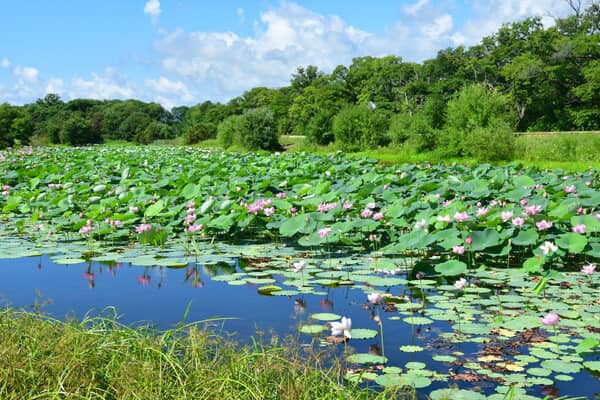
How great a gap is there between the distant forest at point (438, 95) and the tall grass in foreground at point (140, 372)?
1708cm

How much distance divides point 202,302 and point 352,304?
0.96 m

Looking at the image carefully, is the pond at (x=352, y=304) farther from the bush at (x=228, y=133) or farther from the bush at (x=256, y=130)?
the bush at (x=228, y=133)

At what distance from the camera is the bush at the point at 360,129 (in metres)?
23.6

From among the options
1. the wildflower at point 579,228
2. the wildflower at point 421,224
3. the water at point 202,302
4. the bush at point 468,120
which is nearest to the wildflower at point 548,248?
the wildflower at point 579,228

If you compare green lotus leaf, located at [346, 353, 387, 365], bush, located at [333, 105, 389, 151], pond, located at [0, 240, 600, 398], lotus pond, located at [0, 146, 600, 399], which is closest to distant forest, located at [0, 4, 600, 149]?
bush, located at [333, 105, 389, 151]

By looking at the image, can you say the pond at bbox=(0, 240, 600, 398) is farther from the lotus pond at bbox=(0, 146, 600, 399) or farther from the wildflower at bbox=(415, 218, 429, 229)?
the wildflower at bbox=(415, 218, 429, 229)

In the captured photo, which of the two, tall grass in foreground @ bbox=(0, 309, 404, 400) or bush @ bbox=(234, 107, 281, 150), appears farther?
bush @ bbox=(234, 107, 281, 150)

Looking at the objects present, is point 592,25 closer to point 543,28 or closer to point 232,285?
point 543,28

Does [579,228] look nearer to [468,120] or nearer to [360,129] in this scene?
[468,120]

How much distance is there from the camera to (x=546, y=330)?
2.84 metres

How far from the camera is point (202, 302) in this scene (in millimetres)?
3580

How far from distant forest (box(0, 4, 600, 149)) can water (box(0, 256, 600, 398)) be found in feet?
51.3

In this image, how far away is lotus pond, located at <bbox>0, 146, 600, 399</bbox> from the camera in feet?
8.15

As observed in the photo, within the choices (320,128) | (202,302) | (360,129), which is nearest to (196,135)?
(320,128)
